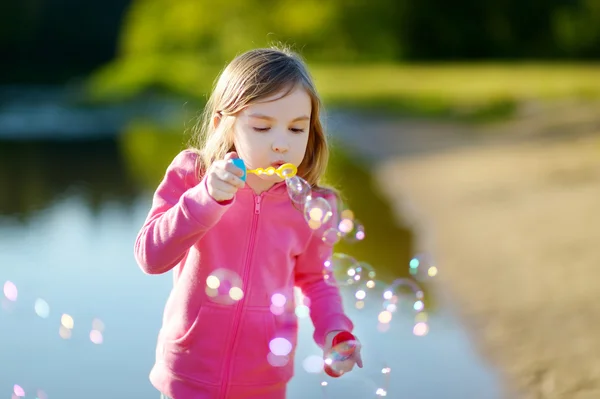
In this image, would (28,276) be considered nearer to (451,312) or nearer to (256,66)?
(451,312)

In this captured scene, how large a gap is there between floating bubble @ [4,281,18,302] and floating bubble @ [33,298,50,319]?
13 centimetres

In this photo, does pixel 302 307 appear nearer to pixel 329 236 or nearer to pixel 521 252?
pixel 329 236

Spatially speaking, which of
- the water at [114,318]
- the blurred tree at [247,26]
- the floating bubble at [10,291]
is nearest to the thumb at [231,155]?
the water at [114,318]

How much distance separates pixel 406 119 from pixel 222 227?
51.5ft

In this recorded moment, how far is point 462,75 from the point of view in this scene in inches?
1142

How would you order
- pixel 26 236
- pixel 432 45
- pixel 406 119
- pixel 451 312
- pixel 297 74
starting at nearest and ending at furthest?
pixel 297 74 < pixel 451 312 < pixel 26 236 < pixel 406 119 < pixel 432 45

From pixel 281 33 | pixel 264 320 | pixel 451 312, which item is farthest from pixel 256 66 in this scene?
pixel 281 33

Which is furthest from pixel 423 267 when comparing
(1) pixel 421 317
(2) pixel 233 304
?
(2) pixel 233 304

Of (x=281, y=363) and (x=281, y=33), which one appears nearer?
(x=281, y=363)

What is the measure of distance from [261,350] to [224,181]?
44 cm

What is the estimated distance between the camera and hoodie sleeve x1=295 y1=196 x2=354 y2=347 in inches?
89.9

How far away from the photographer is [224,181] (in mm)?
1965

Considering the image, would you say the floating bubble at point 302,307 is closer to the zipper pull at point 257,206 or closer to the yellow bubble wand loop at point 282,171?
the zipper pull at point 257,206

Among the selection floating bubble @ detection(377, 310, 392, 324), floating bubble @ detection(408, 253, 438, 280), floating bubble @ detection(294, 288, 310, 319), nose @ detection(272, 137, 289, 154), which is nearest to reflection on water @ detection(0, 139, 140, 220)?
floating bubble @ detection(408, 253, 438, 280)
